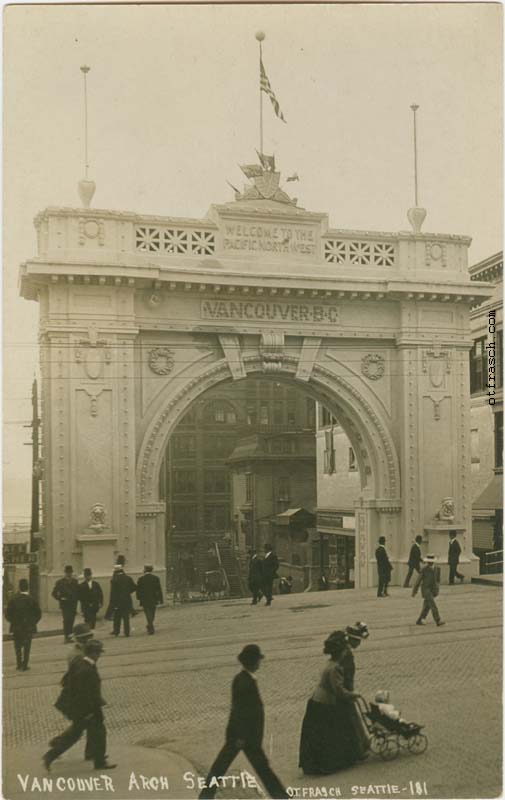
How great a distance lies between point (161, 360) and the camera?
2048cm

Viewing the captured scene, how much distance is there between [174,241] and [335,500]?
48.0 feet

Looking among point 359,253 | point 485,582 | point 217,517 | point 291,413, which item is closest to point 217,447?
point 217,517

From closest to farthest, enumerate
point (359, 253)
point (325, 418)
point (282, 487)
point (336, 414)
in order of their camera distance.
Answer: point (359, 253) → point (336, 414) → point (325, 418) → point (282, 487)

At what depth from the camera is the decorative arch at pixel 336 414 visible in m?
20.4

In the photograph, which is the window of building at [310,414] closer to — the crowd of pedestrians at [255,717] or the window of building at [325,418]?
the window of building at [325,418]

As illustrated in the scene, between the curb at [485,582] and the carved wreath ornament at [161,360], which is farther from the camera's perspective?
the carved wreath ornament at [161,360]

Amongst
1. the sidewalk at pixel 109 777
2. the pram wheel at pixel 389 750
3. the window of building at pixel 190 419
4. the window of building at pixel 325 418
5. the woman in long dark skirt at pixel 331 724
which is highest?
the window of building at pixel 190 419

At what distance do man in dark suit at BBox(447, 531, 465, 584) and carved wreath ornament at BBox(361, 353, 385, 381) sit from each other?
13.5 feet

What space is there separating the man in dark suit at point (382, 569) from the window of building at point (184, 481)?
92.4 feet

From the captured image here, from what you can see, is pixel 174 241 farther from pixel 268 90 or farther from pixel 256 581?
pixel 256 581

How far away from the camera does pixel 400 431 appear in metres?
22.1

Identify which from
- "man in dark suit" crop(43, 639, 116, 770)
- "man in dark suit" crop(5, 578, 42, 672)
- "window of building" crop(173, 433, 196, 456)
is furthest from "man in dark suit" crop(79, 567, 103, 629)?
"window of building" crop(173, 433, 196, 456)

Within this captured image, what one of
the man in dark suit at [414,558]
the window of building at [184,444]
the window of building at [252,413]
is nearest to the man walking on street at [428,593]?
the man in dark suit at [414,558]

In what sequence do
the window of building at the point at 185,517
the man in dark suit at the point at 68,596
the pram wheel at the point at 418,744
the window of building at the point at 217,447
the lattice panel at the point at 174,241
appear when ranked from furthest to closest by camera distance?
the window of building at the point at 217,447
the window of building at the point at 185,517
the lattice panel at the point at 174,241
the man in dark suit at the point at 68,596
the pram wheel at the point at 418,744
